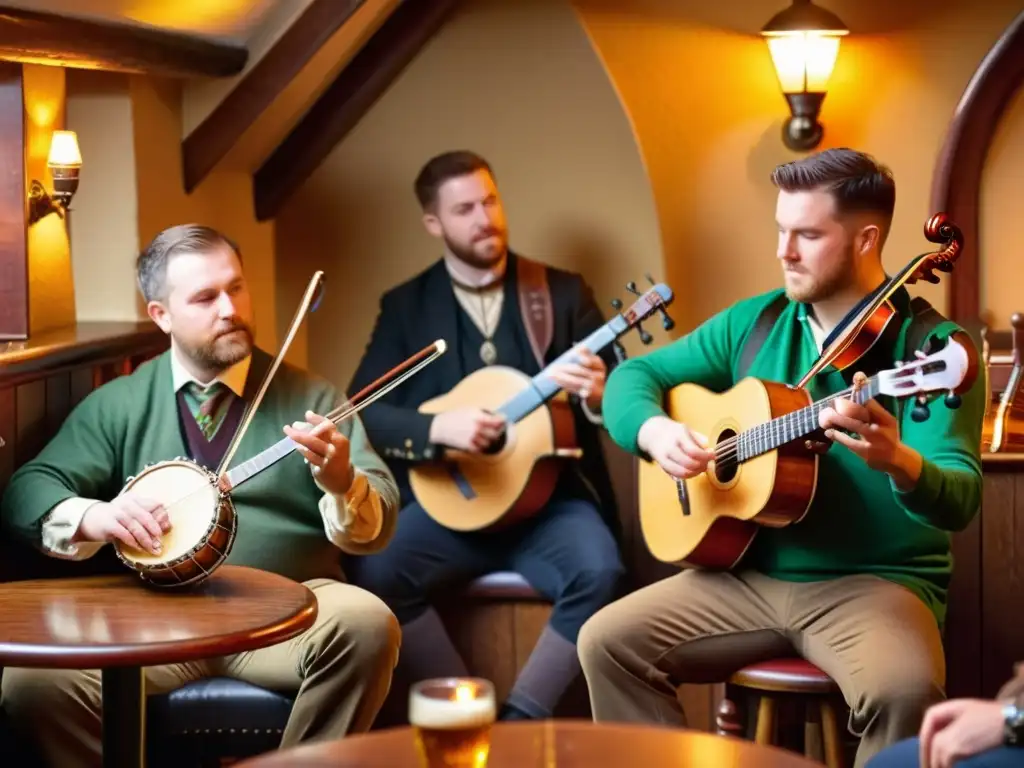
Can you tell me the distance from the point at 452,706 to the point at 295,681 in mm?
1352

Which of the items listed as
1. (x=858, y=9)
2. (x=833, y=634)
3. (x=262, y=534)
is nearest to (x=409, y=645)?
(x=262, y=534)

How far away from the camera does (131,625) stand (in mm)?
2658

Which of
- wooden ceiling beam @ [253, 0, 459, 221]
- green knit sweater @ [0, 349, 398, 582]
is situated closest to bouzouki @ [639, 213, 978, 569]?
green knit sweater @ [0, 349, 398, 582]

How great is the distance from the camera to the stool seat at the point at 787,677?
10.2 ft

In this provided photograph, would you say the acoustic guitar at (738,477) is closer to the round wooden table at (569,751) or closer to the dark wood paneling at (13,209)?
the round wooden table at (569,751)

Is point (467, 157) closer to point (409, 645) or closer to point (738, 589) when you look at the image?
point (409, 645)

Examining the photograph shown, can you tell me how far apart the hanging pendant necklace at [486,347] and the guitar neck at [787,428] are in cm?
126

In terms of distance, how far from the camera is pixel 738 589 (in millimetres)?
3318

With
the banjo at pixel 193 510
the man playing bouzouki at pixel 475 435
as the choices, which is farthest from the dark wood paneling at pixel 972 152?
the banjo at pixel 193 510

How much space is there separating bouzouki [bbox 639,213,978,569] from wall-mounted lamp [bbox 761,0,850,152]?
1522mm

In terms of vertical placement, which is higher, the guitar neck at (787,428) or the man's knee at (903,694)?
the guitar neck at (787,428)

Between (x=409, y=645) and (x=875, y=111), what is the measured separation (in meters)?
2.12

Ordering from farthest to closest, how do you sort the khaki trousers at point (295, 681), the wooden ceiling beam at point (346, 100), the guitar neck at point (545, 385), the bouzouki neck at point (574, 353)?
the wooden ceiling beam at point (346, 100) < the guitar neck at point (545, 385) < the bouzouki neck at point (574, 353) < the khaki trousers at point (295, 681)

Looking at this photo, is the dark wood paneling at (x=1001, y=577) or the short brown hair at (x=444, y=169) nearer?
the dark wood paneling at (x=1001, y=577)
